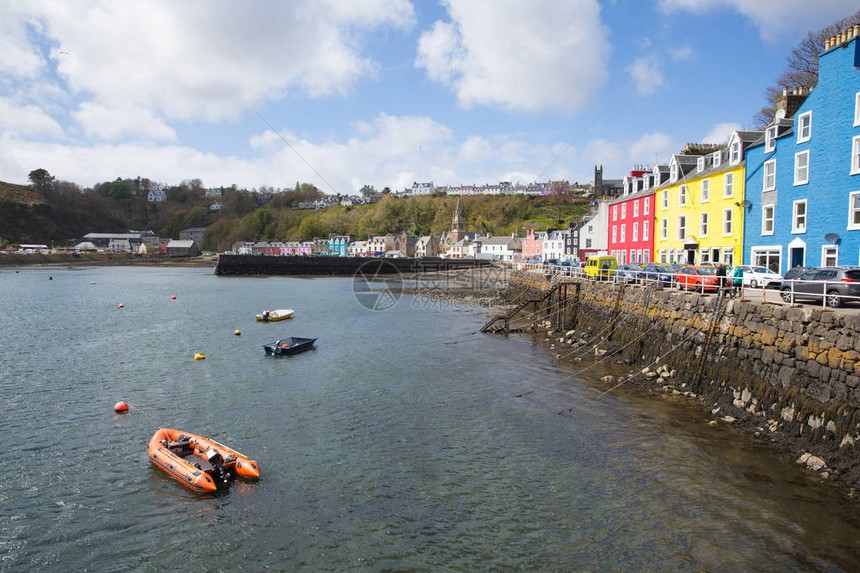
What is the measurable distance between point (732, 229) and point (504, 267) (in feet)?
196

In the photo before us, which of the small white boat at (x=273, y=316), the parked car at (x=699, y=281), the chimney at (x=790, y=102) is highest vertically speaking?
the chimney at (x=790, y=102)

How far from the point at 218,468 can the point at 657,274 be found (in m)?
20.6

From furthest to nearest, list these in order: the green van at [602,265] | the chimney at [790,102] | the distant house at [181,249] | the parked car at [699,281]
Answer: the distant house at [181,249]
the green van at [602,265]
the chimney at [790,102]
the parked car at [699,281]

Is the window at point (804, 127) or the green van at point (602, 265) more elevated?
the window at point (804, 127)

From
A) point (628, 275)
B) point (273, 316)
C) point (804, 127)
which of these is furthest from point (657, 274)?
point (273, 316)

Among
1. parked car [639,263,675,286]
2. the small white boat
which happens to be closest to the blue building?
parked car [639,263,675,286]

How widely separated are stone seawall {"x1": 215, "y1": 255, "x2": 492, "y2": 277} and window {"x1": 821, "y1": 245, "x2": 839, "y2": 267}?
268 feet

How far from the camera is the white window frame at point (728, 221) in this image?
30.1 metres

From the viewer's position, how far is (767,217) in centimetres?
2692

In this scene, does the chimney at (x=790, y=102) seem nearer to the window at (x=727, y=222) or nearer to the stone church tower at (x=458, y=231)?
the window at (x=727, y=222)

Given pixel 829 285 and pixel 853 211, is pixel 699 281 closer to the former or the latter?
pixel 829 285

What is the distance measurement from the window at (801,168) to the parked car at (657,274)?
7.08 m

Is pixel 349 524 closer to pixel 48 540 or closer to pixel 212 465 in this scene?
pixel 212 465

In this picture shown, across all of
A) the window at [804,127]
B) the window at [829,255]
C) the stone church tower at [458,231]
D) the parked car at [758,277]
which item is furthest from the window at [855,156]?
the stone church tower at [458,231]
